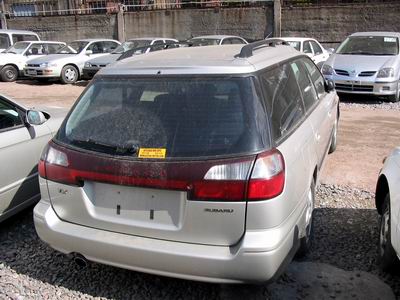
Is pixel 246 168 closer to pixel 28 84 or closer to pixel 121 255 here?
pixel 121 255

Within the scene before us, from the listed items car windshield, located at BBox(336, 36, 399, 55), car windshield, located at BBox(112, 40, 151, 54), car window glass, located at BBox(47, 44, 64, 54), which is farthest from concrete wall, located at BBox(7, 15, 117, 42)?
car windshield, located at BBox(336, 36, 399, 55)

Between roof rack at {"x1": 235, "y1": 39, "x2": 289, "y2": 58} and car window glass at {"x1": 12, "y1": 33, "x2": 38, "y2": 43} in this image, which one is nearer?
roof rack at {"x1": 235, "y1": 39, "x2": 289, "y2": 58}

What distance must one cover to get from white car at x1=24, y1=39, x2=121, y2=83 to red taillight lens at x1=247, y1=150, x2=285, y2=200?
A: 13914 mm

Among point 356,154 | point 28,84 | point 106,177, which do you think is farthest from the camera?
point 28,84

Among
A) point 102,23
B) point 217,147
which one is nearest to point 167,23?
point 102,23

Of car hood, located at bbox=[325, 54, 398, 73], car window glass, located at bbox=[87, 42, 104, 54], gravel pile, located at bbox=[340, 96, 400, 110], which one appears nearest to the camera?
gravel pile, located at bbox=[340, 96, 400, 110]

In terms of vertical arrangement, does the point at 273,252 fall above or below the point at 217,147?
below

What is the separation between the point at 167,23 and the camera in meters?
21.9

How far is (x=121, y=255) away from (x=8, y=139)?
185 cm

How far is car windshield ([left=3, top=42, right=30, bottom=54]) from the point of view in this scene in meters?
16.4

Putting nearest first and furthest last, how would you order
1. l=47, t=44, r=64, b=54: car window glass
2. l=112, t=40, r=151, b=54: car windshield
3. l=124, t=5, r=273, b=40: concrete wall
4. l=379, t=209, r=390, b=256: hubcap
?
l=379, t=209, r=390, b=256: hubcap, l=112, t=40, r=151, b=54: car windshield, l=47, t=44, r=64, b=54: car window glass, l=124, t=5, r=273, b=40: concrete wall

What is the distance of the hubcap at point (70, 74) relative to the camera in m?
15.5

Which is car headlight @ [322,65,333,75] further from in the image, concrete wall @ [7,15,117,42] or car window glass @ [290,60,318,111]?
concrete wall @ [7,15,117,42]

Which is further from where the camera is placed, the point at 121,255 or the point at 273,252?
the point at 121,255
